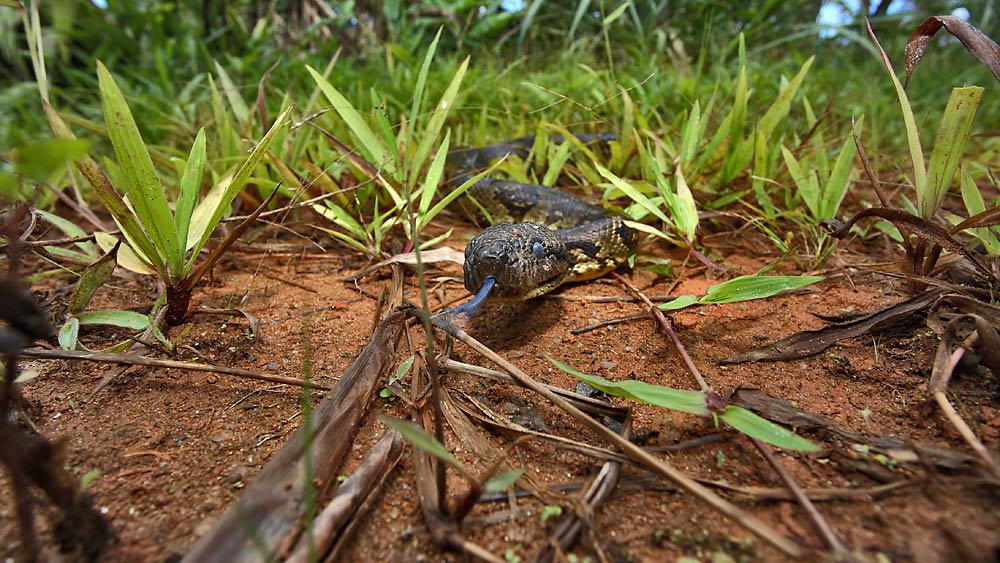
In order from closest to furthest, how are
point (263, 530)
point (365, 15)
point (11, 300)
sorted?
point (11, 300)
point (263, 530)
point (365, 15)

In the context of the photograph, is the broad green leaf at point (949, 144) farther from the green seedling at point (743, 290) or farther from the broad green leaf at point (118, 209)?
the broad green leaf at point (118, 209)

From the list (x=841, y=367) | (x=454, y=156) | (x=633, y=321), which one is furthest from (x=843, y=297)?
(x=454, y=156)

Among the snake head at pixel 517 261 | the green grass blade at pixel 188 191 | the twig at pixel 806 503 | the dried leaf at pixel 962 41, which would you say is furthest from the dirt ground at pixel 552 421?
the dried leaf at pixel 962 41

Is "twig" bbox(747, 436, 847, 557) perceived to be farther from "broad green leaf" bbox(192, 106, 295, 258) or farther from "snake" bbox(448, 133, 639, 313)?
"broad green leaf" bbox(192, 106, 295, 258)

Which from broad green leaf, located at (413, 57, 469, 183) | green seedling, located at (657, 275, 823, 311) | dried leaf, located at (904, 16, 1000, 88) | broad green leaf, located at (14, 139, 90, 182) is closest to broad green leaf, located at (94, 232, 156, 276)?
broad green leaf, located at (413, 57, 469, 183)

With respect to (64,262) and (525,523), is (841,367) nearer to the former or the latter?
(525,523)

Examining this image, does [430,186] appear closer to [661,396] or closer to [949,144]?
[661,396]
